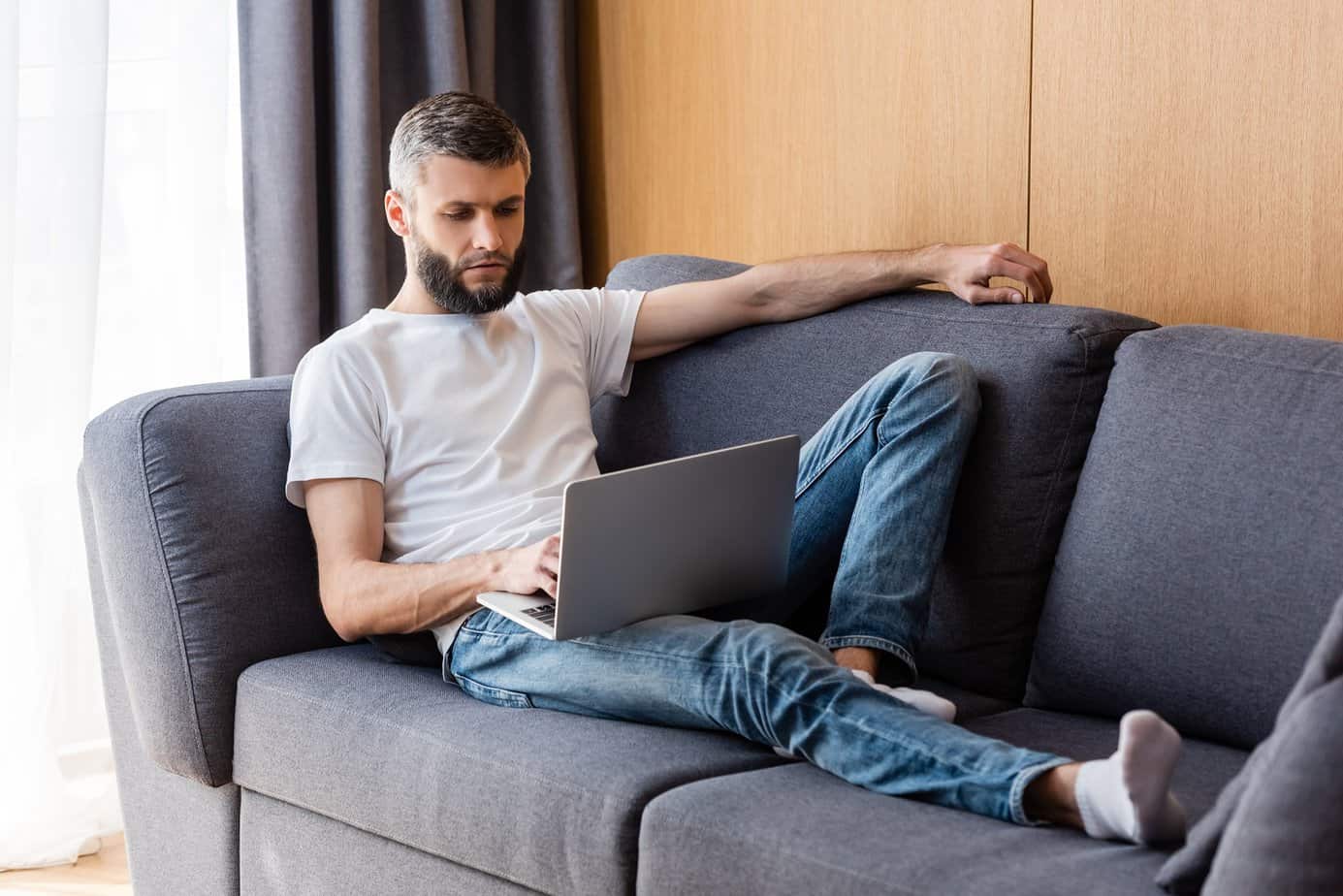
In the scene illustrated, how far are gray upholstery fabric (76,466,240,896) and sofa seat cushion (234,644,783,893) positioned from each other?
0.39ft

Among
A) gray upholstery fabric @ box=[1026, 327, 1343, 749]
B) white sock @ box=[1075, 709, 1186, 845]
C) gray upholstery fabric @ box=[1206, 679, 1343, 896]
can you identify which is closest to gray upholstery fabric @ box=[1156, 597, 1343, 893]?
gray upholstery fabric @ box=[1206, 679, 1343, 896]

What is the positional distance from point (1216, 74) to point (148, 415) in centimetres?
159

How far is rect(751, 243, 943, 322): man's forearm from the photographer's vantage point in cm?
218

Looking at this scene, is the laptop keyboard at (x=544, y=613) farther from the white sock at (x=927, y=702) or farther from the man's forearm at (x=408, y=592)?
the white sock at (x=927, y=702)

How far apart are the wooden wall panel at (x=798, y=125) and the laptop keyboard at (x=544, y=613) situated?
1083 mm

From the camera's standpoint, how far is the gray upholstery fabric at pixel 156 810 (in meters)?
2.13

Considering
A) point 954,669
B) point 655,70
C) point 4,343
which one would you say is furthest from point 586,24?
point 954,669

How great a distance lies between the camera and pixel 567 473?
2.19 m

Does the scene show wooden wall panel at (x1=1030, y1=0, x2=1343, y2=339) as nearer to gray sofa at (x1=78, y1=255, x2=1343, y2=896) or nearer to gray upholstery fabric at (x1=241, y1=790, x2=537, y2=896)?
gray sofa at (x1=78, y1=255, x2=1343, y2=896)

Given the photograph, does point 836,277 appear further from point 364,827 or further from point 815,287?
point 364,827

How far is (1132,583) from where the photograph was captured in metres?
1.78

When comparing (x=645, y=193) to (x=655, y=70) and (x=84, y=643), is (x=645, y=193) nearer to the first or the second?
(x=655, y=70)

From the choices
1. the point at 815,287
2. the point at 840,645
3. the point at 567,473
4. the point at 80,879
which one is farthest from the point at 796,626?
the point at 80,879

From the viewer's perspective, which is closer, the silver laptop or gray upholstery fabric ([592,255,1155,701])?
the silver laptop
